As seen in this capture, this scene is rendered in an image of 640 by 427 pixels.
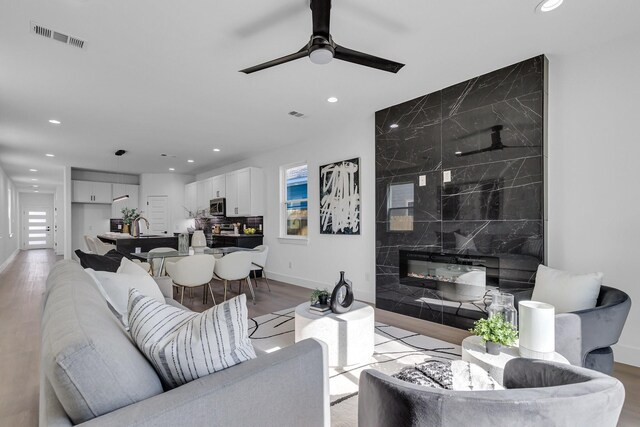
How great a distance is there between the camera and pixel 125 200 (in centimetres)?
Answer: 908

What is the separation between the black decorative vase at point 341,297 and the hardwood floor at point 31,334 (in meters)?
1.18

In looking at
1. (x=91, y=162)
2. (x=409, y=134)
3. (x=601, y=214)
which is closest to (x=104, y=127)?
(x=91, y=162)

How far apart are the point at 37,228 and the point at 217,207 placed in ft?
39.0

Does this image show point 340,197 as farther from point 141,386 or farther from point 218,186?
point 141,386

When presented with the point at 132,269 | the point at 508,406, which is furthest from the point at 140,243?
the point at 508,406

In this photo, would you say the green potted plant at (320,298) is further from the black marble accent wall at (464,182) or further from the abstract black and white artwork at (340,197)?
the abstract black and white artwork at (340,197)

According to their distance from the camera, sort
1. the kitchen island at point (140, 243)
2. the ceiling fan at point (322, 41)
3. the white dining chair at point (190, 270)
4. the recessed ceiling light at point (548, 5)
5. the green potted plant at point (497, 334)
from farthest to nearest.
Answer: the kitchen island at point (140, 243)
the white dining chair at point (190, 270)
the recessed ceiling light at point (548, 5)
the ceiling fan at point (322, 41)
the green potted plant at point (497, 334)

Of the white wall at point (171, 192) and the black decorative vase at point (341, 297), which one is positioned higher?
the white wall at point (171, 192)

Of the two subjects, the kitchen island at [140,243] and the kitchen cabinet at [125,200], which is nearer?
the kitchen island at [140,243]

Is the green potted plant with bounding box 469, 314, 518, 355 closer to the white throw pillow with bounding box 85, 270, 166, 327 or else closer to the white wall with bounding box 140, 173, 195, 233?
the white throw pillow with bounding box 85, 270, 166, 327

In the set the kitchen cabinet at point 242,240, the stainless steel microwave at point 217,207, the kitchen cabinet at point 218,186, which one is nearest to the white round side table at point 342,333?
the kitchen cabinet at point 242,240

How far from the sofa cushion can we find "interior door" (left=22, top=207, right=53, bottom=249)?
17.4 meters

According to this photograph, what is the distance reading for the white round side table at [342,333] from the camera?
96.0 inches

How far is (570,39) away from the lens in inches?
106
